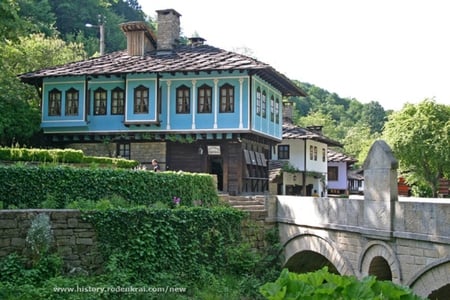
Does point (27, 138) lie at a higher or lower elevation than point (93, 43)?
lower

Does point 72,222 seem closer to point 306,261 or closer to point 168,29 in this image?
point 306,261

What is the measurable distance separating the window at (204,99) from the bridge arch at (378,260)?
1309 centimetres

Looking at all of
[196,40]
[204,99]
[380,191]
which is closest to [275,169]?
[196,40]

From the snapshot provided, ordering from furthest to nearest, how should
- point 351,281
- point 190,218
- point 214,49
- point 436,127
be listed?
point 436,127 → point 214,49 → point 190,218 → point 351,281

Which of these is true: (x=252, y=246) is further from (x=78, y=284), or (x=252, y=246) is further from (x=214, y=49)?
(x=214, y=49)

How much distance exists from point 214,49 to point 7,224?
16919mm

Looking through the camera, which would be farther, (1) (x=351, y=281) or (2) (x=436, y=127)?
(2) (x=436, y=127)

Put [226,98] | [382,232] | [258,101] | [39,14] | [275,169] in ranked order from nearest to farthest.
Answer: [382,232] → [226,98] → [258,101] → [275,169] → [39,14]

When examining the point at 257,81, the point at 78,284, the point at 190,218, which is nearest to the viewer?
the point at 78,284

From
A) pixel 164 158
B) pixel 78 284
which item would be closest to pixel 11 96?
pixel 164 158

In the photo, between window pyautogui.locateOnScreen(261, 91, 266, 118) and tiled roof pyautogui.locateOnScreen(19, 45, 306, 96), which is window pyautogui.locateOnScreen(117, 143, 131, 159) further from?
window pyautogui.locateOnScreen(261, 91, 266, 118)

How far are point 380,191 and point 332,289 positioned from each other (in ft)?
28.0

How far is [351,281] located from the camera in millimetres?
4648

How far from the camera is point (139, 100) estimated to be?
2559 cm
